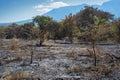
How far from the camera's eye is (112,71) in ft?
100

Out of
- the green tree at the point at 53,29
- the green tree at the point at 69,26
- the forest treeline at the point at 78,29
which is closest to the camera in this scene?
the forest treeline at the point at 78,29

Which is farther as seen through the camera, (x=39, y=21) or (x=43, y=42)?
(x=39, y=21)

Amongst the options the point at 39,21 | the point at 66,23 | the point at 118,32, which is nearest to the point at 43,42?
the point at 66,23

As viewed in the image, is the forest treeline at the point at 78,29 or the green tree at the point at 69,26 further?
the green tree at the point at 69,26

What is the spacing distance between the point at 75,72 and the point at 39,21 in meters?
93.3

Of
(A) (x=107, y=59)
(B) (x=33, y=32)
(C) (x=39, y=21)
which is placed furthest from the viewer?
(C) (x=39, y=21)

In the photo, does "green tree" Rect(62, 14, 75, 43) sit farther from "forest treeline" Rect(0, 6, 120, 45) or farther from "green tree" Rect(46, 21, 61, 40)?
"green tree" Rect(46, 21, 61, 40)

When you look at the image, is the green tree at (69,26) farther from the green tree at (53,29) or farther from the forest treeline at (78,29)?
the green tree at (53,29)

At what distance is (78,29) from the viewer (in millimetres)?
96625

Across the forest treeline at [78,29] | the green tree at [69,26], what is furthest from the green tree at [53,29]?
the green tree at [69,26]

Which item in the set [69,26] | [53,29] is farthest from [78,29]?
[53,29]

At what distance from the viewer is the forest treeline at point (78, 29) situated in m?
38.0

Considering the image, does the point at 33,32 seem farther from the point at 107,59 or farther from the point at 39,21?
the point at 39,21

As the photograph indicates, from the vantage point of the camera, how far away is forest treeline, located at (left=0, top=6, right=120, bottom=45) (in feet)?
125
